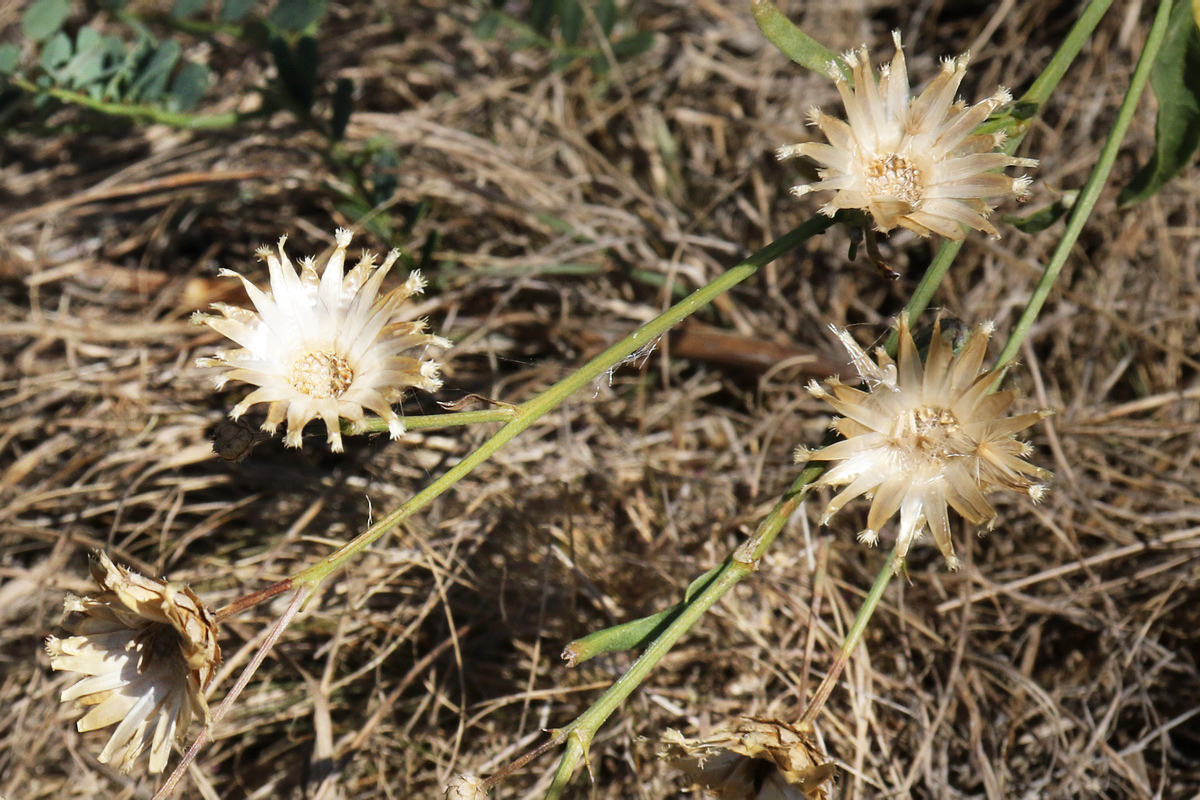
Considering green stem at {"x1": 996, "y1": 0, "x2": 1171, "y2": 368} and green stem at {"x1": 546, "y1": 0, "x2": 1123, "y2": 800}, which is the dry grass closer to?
green stem at {"x1": 996, "y1": 0, "x2": 1171, "y2": 368}

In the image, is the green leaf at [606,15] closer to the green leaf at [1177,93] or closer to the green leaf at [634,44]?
the green leaf at [634,44]

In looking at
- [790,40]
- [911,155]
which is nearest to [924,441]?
[911,155]

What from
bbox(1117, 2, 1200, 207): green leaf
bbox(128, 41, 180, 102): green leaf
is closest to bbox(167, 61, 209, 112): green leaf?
bbox(128, 41, 180, 102): green leaf

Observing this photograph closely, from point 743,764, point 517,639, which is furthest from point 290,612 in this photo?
point 517,639

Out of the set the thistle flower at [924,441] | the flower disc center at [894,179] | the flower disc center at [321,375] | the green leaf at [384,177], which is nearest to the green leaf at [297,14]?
the green leaf at [384,177]

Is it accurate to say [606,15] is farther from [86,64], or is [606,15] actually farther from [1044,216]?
[1044,216]

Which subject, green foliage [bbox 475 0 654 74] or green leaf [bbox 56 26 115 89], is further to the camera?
green foliage [bbox 475 0 654 74]
